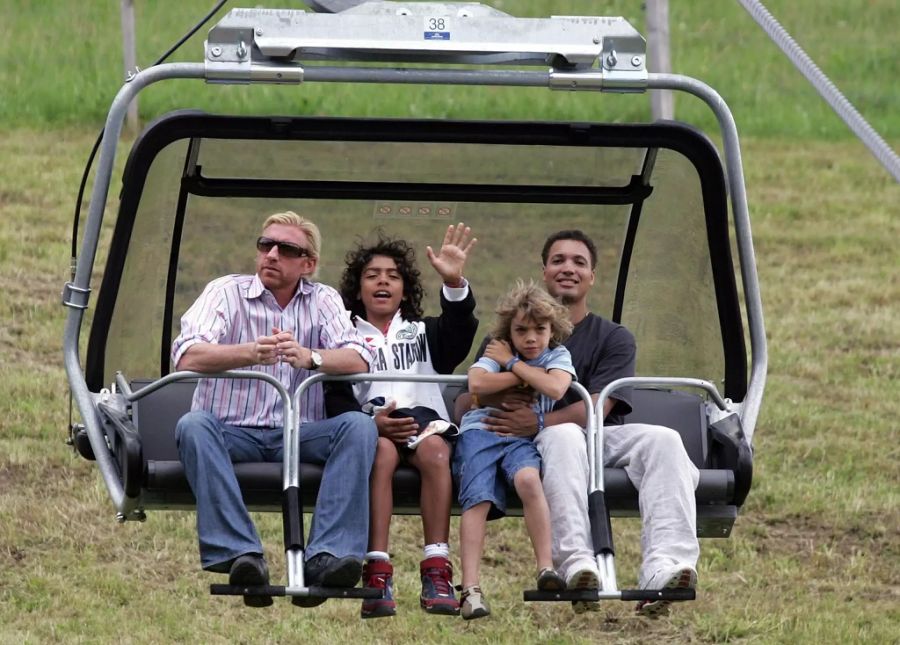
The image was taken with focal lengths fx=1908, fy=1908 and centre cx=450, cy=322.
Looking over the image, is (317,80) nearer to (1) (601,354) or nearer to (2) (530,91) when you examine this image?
(1) (601,354)

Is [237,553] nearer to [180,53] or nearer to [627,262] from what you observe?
[627,262]

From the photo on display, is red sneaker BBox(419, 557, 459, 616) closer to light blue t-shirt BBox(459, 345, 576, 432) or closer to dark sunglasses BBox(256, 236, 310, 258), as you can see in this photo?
light blue t-shirt BBox(459, 345, 576, 432)

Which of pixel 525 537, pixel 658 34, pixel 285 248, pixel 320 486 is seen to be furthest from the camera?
pixel 658 34

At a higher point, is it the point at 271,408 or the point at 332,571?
the point at 271,408

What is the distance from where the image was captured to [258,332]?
19.9 ft

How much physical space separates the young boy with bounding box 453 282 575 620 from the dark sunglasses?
66 cm

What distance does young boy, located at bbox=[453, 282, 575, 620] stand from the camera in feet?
18.5

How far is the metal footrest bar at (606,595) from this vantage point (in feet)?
17.4

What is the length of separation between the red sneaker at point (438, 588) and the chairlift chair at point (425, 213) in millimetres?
239

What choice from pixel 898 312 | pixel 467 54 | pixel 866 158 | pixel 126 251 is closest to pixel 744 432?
pixel 467 54

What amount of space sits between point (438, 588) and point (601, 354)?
3.45 feet

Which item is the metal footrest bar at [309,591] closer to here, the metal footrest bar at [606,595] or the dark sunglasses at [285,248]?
the metal footrest bar at [606,595]

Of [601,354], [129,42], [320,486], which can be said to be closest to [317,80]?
[320,486]

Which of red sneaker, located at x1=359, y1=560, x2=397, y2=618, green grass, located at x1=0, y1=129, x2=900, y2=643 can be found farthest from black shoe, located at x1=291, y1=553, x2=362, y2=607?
green grass, located at x1=0, y1=129, x2=900, y2=643
